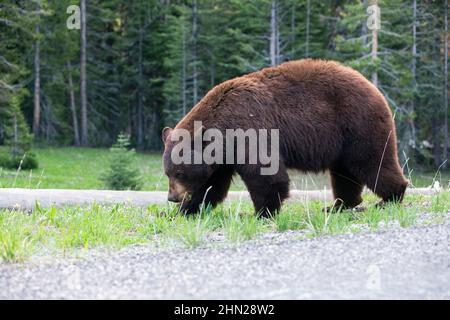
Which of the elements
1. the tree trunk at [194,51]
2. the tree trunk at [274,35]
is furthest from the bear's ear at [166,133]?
the tree trunk at [194,51]

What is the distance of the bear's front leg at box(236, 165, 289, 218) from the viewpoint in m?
7.06

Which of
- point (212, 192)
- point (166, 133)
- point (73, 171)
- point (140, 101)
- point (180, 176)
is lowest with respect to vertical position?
point (73, 171)

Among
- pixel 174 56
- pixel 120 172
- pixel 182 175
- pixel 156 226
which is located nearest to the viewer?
pixel 156 226

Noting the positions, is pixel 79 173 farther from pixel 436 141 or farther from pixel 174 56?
pixel 436 141

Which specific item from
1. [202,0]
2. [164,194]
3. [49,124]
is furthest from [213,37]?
[164,194]

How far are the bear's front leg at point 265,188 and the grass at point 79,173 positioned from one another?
9860mm

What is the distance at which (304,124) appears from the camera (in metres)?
7.43

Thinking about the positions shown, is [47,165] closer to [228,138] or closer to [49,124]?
[49,124]

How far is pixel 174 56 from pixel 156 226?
3341 cm

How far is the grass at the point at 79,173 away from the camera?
2068 cm

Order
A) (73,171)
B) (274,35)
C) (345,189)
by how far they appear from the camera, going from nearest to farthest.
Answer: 1. (345,189)
2. (73,171)
3. (274,35)

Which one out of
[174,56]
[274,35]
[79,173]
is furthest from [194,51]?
[79,173]

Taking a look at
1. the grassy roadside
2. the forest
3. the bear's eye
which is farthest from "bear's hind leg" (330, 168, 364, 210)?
the forest
